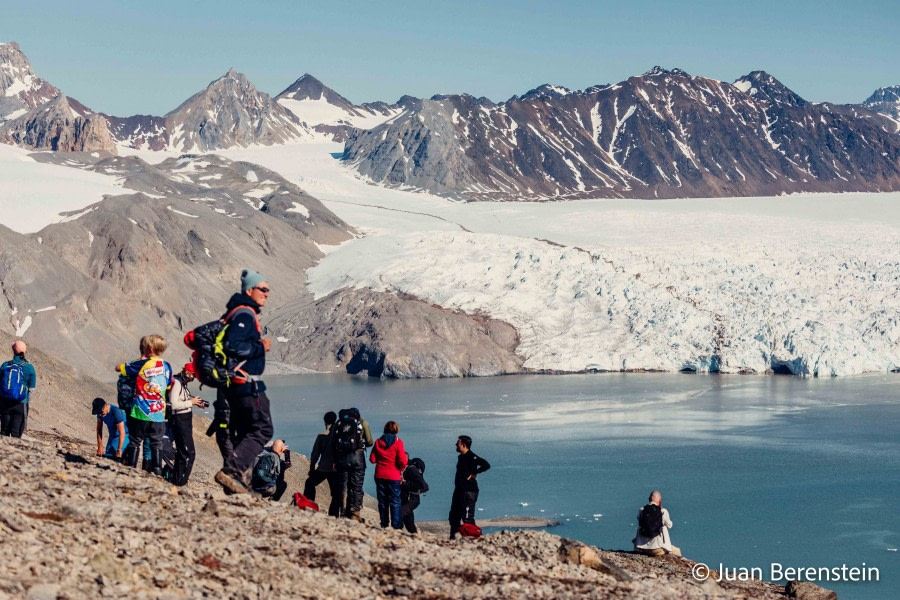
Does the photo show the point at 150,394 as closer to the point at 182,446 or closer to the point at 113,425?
the point at 182,446

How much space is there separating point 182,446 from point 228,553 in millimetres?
2975

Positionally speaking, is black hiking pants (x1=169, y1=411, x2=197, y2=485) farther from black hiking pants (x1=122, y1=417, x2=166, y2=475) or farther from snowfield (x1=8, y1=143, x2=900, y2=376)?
snowfield (x1=8, y1=143, x2=900, y2=376)

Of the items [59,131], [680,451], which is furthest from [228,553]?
[59,131]

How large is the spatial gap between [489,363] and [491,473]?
2771 cm

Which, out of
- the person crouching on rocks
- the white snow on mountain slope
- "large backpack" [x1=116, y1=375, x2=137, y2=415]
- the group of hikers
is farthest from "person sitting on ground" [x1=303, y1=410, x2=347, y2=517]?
the white snow on mountain slope

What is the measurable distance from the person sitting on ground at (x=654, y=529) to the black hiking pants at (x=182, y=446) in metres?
4.79

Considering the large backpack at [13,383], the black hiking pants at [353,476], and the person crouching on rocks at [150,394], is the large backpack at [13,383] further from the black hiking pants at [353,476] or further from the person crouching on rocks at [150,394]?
the black hiking pants at [353,476]

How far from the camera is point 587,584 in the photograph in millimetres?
7730

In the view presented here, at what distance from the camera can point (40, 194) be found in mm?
67312

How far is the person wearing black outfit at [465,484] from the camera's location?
434 inches

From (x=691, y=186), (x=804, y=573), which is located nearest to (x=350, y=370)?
(x=804, y=573)

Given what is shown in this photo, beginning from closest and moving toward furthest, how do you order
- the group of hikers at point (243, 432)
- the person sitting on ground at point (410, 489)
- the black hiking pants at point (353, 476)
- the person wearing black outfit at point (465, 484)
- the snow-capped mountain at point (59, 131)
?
the group of hikers at point (243, 432)
the black hiking pants at point (353, 476)
the person wearing black outfit at point (465, 484)
the person sitting on ground at point (410, 489)
the snow-capped mountain at point (59, 131)

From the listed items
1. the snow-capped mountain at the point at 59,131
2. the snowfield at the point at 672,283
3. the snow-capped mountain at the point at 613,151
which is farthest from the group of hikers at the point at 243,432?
the snow-capped mountain at the point at 613,151

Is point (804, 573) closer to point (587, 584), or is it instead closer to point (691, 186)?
point (587, 584)
